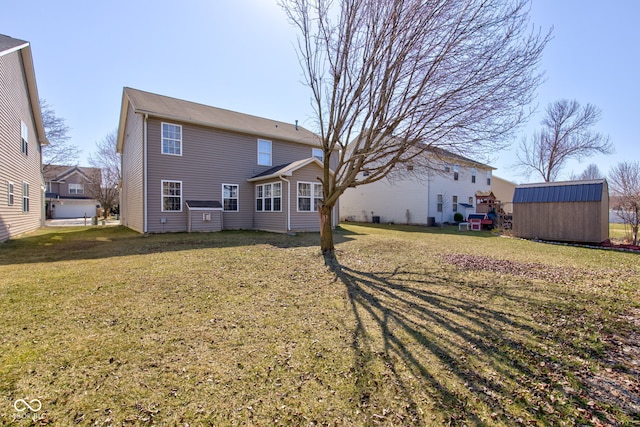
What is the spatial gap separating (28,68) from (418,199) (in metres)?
23.2

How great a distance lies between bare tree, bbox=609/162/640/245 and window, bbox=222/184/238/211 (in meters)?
17.8

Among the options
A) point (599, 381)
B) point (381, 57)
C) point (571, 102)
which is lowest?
point (599, 381)

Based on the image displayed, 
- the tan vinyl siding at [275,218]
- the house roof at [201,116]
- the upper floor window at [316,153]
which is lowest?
the tan vinyl siding at [275,218]

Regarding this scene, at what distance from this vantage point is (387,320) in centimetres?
408

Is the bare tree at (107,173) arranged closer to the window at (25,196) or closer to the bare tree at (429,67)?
the window at (25,196)

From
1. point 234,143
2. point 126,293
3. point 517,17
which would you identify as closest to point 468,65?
point 517,17

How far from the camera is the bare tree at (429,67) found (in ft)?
20.7

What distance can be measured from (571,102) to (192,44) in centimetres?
3262

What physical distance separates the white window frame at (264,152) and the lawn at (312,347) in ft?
35.8

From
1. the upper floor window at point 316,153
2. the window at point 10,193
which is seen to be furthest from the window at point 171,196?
the upper floor window at point 316,153

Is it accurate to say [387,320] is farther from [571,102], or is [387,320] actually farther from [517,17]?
[571,102]

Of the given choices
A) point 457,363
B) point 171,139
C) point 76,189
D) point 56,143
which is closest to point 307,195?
point 171,139

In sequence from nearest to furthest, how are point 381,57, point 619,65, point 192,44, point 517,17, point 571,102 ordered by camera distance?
point 517,17 < point 381,57 < point 192,44 < point 619,65 < point 571,102

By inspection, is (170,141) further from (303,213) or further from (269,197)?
(303,213)
